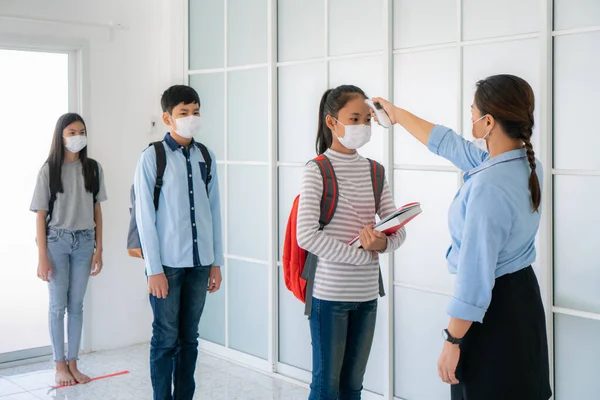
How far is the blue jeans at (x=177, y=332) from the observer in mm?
2857

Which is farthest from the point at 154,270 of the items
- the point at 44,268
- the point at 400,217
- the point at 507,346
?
the point at 507,346

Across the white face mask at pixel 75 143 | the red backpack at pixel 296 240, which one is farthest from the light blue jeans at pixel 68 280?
the red backpack at pixel 296 240

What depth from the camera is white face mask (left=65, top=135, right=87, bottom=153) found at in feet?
12.3

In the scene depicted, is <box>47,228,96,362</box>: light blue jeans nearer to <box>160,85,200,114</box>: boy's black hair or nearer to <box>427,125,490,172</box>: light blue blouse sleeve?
<box>160,85,200,114</box>: boy's black hair

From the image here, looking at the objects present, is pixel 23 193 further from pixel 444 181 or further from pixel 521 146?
pixel 521 146

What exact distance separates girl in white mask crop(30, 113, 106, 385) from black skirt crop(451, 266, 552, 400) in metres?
2.60

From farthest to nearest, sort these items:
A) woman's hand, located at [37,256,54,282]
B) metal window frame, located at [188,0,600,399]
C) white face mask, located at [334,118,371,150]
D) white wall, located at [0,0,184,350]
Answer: white wall, located at [0,0,184,350], woman's hand, located at [37,256,54,282], metal window frame, located at [188,0,600,399], white face mask, located at [334,118,371,150]

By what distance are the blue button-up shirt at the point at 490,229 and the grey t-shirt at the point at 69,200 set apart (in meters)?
2.56

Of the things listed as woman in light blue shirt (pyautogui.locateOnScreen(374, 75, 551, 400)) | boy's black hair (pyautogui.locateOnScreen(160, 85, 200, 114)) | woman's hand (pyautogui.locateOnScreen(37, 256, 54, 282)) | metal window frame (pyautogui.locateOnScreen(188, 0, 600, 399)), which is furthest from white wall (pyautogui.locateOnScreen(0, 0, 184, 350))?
woman in light blue shirt (pyautogui.locateOnScreen(374, 75, 551, 400))

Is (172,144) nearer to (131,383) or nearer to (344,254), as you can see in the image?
(344,254)

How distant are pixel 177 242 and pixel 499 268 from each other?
1.49 m

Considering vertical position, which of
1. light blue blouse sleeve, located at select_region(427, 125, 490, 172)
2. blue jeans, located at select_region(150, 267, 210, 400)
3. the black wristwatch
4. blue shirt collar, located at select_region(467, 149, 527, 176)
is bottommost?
blue jeans, located at select_region(150, 267, 210, 400)

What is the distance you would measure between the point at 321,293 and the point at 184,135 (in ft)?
3.21

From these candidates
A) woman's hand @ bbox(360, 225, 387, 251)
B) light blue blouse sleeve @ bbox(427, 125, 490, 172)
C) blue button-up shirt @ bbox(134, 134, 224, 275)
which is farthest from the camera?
blue button-up shirt @ bbox(134, 134, 224, 275)
